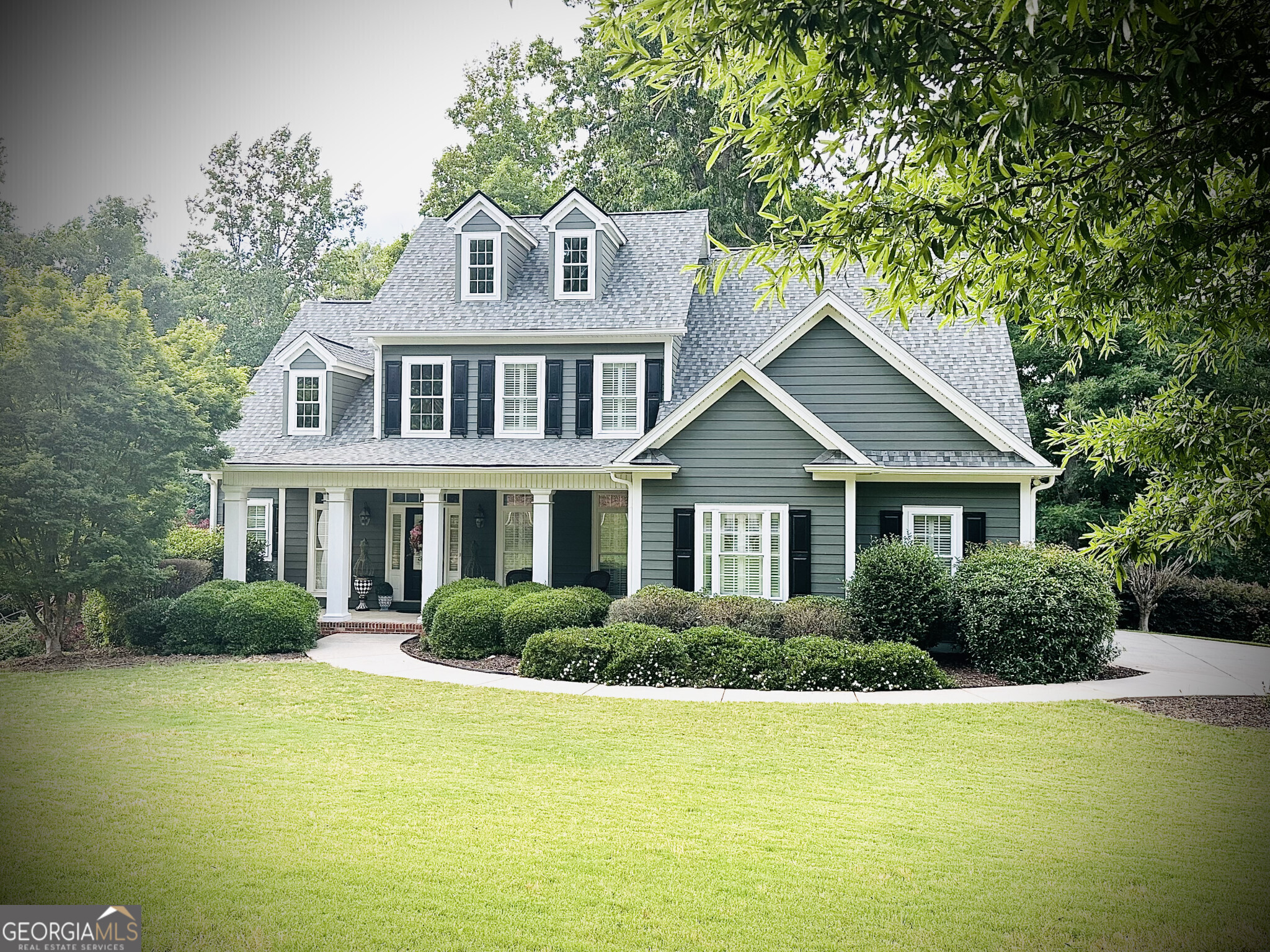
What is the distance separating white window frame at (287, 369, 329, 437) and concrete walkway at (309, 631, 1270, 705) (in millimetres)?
5230

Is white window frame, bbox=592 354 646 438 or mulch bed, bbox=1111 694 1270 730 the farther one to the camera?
white window frame, bbox=592 354 646 438

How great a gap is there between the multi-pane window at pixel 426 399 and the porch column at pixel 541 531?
309 centimetres

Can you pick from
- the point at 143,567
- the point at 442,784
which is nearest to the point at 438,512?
the point at 143,567

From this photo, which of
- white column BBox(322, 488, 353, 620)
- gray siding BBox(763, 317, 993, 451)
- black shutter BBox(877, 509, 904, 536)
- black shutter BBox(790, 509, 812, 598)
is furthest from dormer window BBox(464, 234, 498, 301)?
black shutter BBox(877, 509, 904, 536)

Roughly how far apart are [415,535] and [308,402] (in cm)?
368

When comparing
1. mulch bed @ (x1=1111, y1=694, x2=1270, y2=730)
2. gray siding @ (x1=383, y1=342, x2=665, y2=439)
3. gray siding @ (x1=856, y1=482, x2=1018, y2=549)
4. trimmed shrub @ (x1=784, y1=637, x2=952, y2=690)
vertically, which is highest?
gray siding @ (x1=383, y1=342, x2=665, y2=439)

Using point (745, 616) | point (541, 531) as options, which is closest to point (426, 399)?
point (541, 531)

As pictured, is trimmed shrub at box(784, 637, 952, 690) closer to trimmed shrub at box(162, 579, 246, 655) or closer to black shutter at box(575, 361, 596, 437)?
black shutter at box(575, 361, 596, 437)

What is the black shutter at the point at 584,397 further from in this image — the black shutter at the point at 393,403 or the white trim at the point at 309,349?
the white trim at the point at 309,349

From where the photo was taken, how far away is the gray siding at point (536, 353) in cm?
2041

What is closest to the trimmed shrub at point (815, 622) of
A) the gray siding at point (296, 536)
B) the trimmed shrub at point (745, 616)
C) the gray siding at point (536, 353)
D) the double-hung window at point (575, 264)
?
the trimmed shrub at point (745, 616)

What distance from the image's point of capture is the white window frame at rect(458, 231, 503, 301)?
21.2 metres

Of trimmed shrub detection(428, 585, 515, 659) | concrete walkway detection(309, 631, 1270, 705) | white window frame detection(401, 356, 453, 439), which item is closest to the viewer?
concrete walkway detection(309, 631, 1270, 705)

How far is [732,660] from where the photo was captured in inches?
547
